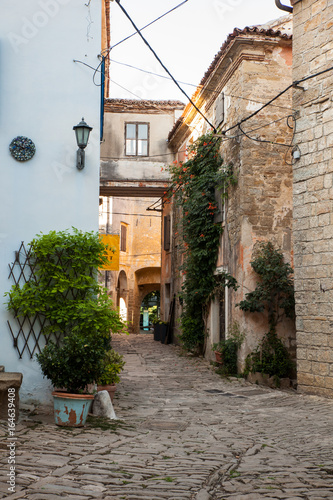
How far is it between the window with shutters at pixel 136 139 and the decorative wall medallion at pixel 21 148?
10682 millimetres

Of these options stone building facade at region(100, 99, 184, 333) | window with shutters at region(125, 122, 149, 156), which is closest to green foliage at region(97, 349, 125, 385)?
stone building facade at region(100, 99, 184, 333)

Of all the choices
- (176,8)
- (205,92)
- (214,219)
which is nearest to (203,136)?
(205,92)

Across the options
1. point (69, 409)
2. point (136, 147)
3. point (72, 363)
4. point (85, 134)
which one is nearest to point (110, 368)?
point (72, 363)

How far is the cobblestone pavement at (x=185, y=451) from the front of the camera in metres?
3.88

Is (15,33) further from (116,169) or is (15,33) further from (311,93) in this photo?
(116,169)

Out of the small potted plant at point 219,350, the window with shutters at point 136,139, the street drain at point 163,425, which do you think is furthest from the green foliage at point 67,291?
the window with shutters at point 136,139

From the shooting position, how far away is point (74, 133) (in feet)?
24.3

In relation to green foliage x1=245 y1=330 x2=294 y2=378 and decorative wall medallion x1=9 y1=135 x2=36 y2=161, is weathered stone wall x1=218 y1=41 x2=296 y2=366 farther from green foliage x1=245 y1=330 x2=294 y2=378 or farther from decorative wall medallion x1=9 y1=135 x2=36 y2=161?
decorative wall medallion x1=9 y1=135 x2=36 y2=161

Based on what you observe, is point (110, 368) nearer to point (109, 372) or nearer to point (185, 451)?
→ point (109, 372)

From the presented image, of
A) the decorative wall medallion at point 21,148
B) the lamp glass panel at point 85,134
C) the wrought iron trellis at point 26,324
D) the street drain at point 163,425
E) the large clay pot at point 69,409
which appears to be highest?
the lamp glass panel at point 85,134

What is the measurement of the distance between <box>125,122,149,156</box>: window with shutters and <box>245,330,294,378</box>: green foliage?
9.16m

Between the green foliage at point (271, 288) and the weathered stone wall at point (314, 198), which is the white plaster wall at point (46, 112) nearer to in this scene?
the weathered stone wall at point (314, 198)

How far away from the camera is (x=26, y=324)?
692 centimetres

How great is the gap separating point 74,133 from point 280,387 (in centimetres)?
608
